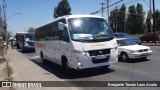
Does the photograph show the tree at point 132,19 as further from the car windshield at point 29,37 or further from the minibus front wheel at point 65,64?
the minibus front wheel at point 65,64

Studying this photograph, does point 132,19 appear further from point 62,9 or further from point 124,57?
point 124,57

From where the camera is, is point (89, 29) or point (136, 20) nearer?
point (89, 29)

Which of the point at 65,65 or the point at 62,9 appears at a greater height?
the point at 62,9

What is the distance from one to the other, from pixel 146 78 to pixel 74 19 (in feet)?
14.2

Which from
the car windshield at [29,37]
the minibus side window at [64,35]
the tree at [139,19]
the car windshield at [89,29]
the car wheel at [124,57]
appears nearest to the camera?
the car windshield at [89,29]

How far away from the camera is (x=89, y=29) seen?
13.0 metres

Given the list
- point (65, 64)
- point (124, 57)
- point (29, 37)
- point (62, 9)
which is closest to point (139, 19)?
point (62, 9)

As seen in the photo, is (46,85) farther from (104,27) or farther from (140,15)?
(140,15)

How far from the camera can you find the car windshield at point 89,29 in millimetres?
12727

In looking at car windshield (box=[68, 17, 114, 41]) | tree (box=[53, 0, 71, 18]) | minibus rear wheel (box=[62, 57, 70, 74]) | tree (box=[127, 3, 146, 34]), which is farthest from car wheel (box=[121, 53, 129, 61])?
tree (box=[127, 3, 146, 34])

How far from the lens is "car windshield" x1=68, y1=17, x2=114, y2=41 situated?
12727mm

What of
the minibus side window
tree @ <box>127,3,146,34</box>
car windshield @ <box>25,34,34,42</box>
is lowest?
car windshield @ <box>25,34,34,42</box>

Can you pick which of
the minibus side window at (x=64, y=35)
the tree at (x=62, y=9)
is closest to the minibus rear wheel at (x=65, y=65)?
the minibus side window at (x=64, y=35)

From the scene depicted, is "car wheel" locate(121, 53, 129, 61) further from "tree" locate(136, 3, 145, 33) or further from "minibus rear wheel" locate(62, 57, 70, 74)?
"tree" locate(136, 3, 145, 33)
